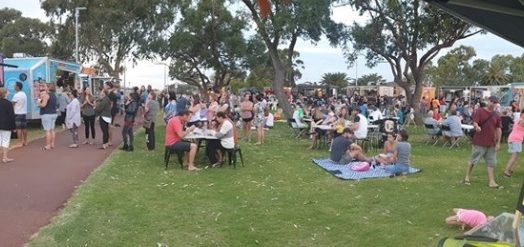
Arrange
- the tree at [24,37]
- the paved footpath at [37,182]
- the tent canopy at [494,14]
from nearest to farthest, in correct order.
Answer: the tent canopy at [494,14] < the paved footpath at [37,182] < the tree at [24,37]

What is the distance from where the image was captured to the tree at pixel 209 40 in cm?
3341

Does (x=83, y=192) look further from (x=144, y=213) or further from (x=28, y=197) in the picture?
(x=144, y=213)

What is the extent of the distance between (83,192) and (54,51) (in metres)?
40.9

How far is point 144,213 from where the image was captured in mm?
7254

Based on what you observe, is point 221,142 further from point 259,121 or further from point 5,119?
point 259,121

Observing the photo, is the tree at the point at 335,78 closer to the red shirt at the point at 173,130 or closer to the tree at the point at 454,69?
the tree at the point at 454,69

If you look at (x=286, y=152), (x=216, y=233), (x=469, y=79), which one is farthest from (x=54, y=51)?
(x=469, y=79)

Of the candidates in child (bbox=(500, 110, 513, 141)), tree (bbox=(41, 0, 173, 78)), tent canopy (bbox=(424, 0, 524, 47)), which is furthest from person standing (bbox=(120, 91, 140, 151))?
tree (bbox=(41, 0, 173, 78))

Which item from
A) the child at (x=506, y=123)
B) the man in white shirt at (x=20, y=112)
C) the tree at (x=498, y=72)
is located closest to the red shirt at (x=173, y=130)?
the man in white shirt at (x=20, y=112)

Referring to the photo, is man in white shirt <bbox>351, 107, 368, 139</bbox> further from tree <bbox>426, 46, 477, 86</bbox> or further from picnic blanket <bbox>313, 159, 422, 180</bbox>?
tree <bbox>426, 46, 477, 86</bbox>

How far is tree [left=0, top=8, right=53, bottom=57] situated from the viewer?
58.2m

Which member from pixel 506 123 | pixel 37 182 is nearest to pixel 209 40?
pixel 506 123

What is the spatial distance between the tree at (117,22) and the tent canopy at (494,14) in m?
33.9

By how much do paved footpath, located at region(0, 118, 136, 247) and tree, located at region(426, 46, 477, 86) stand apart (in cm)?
7740
